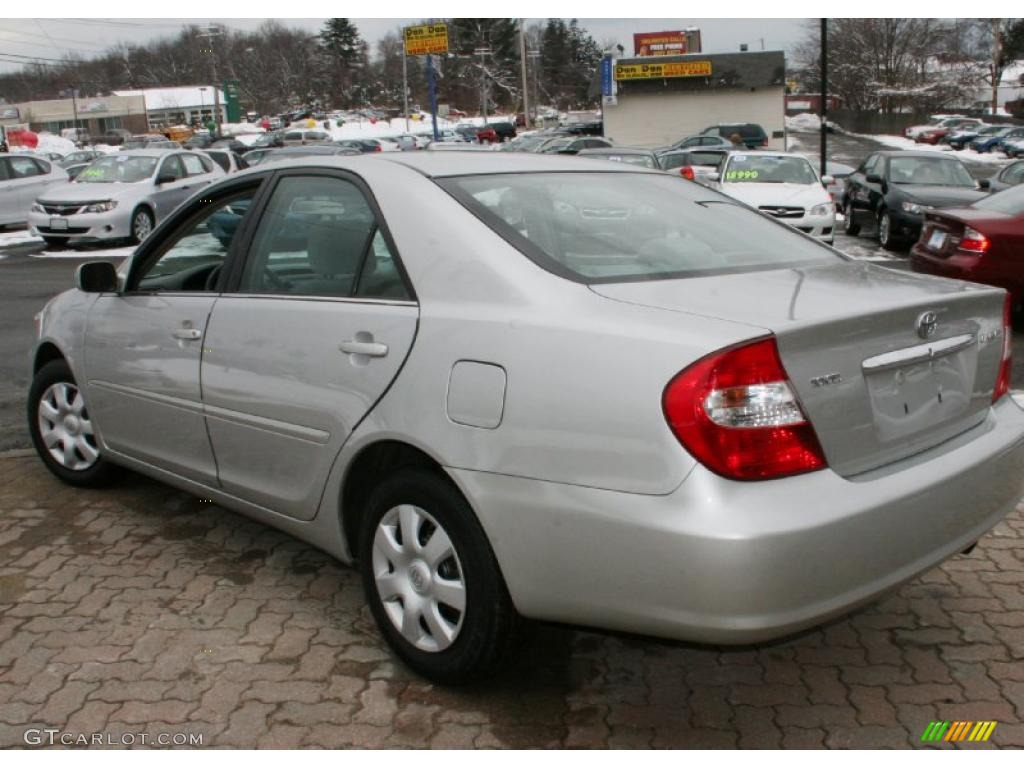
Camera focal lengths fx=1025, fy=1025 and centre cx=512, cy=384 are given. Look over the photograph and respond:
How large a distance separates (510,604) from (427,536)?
0.35 metres

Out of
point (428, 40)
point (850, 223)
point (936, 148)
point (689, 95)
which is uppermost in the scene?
point (428, 40)

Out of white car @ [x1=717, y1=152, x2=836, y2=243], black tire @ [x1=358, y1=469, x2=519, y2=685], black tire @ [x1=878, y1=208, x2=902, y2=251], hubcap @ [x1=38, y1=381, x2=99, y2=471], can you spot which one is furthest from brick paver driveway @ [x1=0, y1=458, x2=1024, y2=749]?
black tire @ [x1=878, y1=208, x2=902, y2=251]

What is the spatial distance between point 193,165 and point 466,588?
17.8 m

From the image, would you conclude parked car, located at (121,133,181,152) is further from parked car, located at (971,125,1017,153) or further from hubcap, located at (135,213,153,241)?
parked car, located at (971,125,1017,153)

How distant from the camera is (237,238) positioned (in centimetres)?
380

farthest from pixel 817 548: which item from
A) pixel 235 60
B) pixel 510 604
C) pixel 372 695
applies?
pixel 235 60

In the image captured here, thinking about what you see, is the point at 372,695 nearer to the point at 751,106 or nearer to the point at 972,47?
the point at 751,106

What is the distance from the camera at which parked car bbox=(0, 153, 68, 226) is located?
20375 mm

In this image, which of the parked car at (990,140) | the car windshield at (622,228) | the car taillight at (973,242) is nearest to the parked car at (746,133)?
the parked car at (990,140)

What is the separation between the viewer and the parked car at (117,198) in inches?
671

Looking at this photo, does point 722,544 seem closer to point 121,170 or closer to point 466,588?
point 466,588

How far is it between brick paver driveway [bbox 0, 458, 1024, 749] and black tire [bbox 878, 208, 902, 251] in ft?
41.3

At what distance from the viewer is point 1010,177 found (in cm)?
1589

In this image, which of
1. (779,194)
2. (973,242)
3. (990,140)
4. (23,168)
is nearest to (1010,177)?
(779,194)
